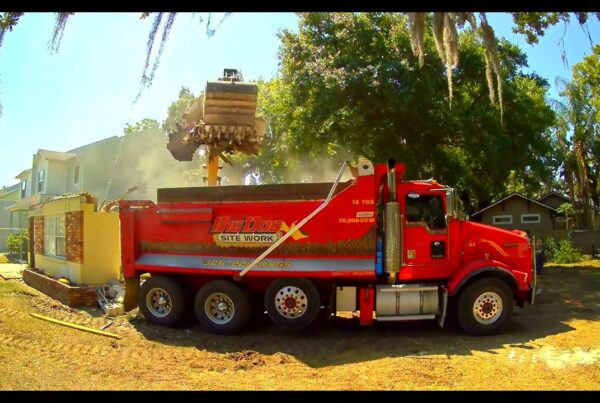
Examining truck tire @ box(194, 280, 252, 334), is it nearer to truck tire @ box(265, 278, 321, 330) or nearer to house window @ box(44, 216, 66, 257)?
truck tire @ box(265, 278, 321, 330)

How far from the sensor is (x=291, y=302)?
9.23m

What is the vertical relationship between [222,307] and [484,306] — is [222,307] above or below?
below

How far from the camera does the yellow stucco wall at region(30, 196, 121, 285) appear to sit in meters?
12.2

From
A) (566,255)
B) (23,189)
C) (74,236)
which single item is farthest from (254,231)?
(23,189)

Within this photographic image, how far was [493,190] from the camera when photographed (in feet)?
68.3

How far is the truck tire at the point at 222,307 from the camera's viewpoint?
375 inches

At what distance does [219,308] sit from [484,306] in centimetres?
456

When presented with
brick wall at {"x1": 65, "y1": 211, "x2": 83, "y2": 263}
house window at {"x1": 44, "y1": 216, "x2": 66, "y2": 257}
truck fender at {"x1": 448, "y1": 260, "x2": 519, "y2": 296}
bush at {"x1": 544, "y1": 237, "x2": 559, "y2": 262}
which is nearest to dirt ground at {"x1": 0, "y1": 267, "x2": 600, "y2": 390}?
truck fender at {"x1": 448, "y1": 260, "x2": 519, "y2": 296}

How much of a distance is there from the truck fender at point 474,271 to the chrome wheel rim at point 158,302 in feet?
16.8

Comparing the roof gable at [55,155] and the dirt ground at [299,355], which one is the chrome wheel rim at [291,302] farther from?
the roof gable at [55,155]

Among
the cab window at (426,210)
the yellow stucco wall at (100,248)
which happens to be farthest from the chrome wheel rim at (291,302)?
the yellow stucco wall at (100,248)

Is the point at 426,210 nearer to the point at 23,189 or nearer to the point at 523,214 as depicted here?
the point at 523,214
